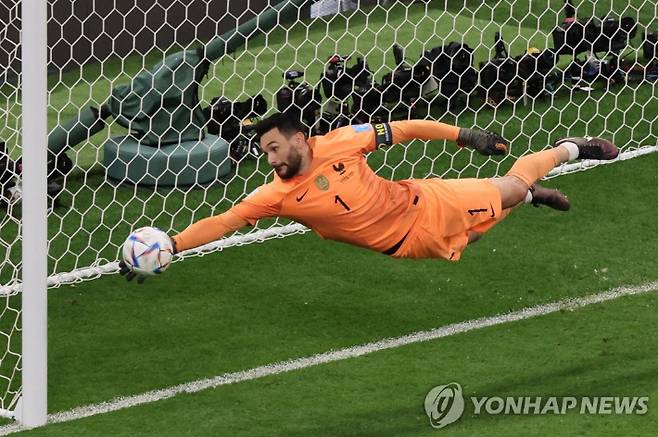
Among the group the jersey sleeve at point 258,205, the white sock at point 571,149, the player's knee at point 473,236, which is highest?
the white sock at point 571,149

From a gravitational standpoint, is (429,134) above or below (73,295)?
above

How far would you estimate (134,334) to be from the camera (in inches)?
361

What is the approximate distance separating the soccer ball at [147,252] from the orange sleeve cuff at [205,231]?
14 cm

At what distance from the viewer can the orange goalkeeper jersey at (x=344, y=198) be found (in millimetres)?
7832

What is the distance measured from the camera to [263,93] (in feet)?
40.9

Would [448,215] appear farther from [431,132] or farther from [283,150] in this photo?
[283,150]

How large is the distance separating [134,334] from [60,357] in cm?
48

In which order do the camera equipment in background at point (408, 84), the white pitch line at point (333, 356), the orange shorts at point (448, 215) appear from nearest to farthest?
the orange shorts at point (448, 215) → the white pitch line at point (333, 356) → the camera equipment in background at point (408, 84)

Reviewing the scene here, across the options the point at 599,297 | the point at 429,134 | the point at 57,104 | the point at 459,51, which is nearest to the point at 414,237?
the point at 429,134

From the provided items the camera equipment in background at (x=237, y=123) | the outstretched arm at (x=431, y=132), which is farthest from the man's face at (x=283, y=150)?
the camera equipment in background at (x=237, y=123)

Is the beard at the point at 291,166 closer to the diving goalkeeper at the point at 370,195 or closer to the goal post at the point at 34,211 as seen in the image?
the diving goalkeeper at the point at 370,195

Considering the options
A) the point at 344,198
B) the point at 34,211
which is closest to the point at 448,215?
the point at 344,198

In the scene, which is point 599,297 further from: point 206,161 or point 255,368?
point 206,161

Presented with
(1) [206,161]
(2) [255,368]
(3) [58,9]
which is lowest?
(2) [255,368]
